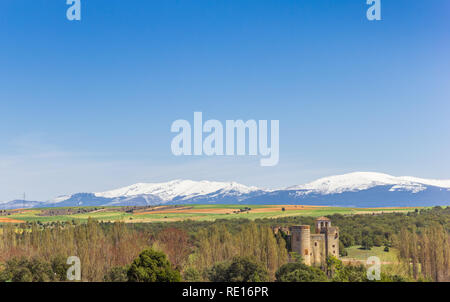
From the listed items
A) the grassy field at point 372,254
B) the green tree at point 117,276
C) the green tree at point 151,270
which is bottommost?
the grassy field at point 372,254

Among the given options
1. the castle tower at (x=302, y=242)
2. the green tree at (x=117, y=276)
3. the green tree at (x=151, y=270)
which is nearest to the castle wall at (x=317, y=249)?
the castle tower at (x=302, y=242)

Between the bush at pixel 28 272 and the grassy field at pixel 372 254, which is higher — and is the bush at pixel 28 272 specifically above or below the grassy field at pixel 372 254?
above

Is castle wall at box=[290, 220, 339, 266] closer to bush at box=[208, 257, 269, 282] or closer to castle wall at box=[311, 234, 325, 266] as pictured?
castle wall at box=[311, 234, 325, 266]

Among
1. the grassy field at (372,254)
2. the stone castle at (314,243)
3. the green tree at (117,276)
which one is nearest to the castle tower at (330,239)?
the stone castle at (314,243)

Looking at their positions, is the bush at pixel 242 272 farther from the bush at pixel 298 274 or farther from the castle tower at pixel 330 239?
the castle tower at pixel 330 239

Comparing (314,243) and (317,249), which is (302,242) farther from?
(317,249)

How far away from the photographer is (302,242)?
108 m

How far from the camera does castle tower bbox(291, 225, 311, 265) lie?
107812 mm

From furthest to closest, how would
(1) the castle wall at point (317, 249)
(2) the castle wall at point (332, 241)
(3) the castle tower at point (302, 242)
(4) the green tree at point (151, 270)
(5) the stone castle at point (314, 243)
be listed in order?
(2) the castle wall at point (332, 241) → (1) the castle wall at point (317, 249) → (5) the stone castle at point (314, 243) → (3) the castle tower at point (302, 242) → (4) the green tree at point (151, 270)

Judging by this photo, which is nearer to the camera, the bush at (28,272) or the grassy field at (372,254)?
the bush at (28,272)

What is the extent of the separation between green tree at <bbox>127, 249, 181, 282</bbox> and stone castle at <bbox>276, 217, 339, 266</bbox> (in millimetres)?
36993

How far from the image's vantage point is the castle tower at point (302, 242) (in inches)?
4245

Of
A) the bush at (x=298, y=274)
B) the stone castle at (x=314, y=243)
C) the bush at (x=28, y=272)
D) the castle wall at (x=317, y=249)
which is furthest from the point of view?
the castle wall at (x=317, y=249)
